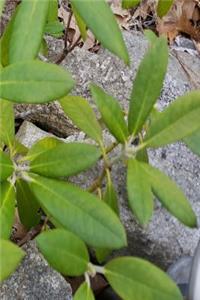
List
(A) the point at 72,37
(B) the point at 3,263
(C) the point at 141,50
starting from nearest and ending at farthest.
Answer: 1. (B) the point at 3,263
2. (C) the point at 141,50
3. (A) the point at 72,37

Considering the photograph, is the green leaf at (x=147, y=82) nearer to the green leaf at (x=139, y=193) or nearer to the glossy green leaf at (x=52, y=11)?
the green leaf at (x=139, y=193)

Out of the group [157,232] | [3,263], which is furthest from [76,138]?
[3,263]

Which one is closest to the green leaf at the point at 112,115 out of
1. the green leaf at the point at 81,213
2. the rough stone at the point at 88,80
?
the green leaf at the point at 81,213

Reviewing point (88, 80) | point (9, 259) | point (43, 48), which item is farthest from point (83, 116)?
point (88, 80)

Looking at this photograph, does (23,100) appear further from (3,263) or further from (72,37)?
(72,37)

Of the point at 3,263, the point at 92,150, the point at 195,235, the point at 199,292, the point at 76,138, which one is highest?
the point at 92,150

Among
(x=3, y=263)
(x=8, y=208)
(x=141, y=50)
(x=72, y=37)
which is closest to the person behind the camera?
(x=3, y=263)
